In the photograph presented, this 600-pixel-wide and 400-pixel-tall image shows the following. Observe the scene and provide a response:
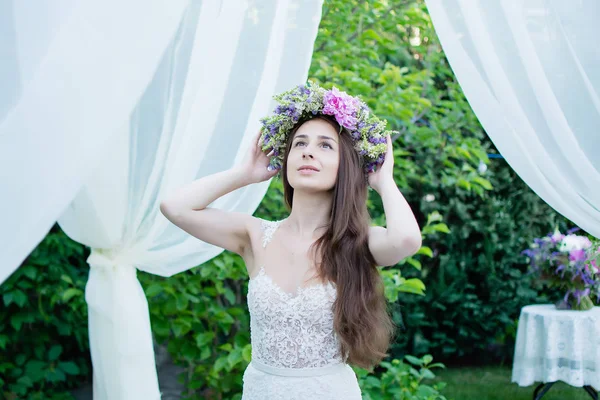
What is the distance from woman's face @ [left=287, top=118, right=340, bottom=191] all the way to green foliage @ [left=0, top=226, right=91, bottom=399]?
5.96 feet

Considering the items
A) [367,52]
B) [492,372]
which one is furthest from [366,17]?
[492,372]

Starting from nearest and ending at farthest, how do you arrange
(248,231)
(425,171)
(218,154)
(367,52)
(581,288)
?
(248,231)
(218,154)
(367,52)
(581,288)
(425,171)

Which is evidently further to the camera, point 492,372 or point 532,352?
point 492,372

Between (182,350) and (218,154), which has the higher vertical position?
(218,154)

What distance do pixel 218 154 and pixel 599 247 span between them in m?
1.31

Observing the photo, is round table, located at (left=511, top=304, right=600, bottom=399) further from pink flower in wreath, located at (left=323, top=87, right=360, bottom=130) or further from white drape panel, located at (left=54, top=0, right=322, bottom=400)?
pink flower in wreath, located at (left=323, top=87, right=360, bottom=130)

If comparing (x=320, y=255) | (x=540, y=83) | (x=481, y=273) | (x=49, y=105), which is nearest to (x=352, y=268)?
(x=320, y=255)

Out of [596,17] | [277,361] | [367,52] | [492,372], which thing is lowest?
[492,372]

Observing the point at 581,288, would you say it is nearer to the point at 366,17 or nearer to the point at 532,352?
the point at 532,352

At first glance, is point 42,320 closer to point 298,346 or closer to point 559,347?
point 298,346

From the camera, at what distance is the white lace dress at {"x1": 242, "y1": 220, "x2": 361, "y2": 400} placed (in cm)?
191

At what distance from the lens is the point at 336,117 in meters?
1.95

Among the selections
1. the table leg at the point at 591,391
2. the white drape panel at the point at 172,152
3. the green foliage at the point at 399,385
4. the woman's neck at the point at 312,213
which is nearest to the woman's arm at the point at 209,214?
the woman's neck at the point at 312,213

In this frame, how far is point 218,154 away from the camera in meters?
2.47
